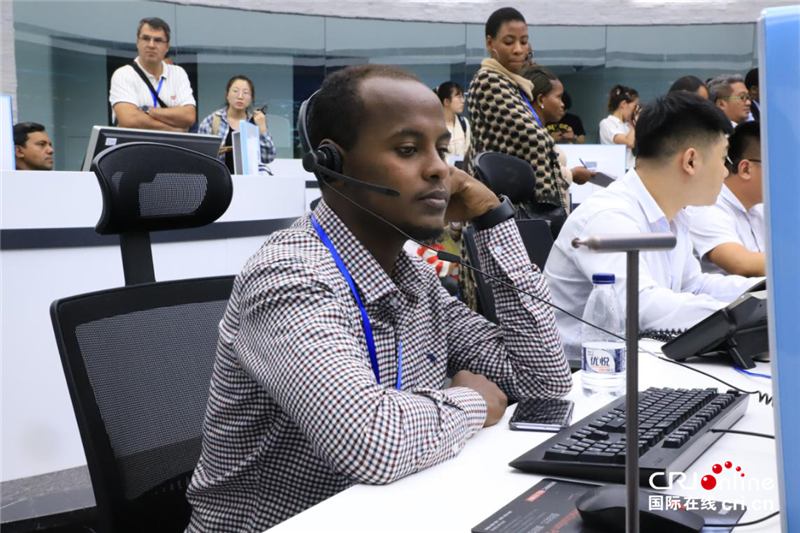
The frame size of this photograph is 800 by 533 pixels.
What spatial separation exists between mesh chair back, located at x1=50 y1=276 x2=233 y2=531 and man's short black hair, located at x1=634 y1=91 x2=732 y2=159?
125cm

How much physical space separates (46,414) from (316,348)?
1.97 metres

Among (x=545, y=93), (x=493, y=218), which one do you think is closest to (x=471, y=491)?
(x=493, y=218)

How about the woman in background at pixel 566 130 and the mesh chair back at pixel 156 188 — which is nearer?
the mesh chair back at pixel 156 188

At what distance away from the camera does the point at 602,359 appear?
141 cm

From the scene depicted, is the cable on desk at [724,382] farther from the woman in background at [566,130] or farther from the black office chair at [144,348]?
the woman in background at [566,130]

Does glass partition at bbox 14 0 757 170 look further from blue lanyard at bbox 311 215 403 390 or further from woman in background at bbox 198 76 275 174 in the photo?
blue lanyard at bbox 311 215 403 390

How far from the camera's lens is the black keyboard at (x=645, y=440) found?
0.87 meters

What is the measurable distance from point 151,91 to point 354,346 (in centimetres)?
401

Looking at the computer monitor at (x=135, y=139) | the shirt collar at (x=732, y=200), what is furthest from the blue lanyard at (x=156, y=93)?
the shirt collar at (x=732, y=200)

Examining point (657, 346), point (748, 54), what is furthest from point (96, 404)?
point (748, 54)

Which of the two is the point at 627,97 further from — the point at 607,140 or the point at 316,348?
the point at 316,348

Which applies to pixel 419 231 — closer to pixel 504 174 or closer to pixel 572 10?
pixel 504 174

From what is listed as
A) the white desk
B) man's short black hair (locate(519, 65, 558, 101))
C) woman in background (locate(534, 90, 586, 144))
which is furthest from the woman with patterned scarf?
woman in background (locate(534, 90, 586, 144))

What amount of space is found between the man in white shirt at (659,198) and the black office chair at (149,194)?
0.89m
